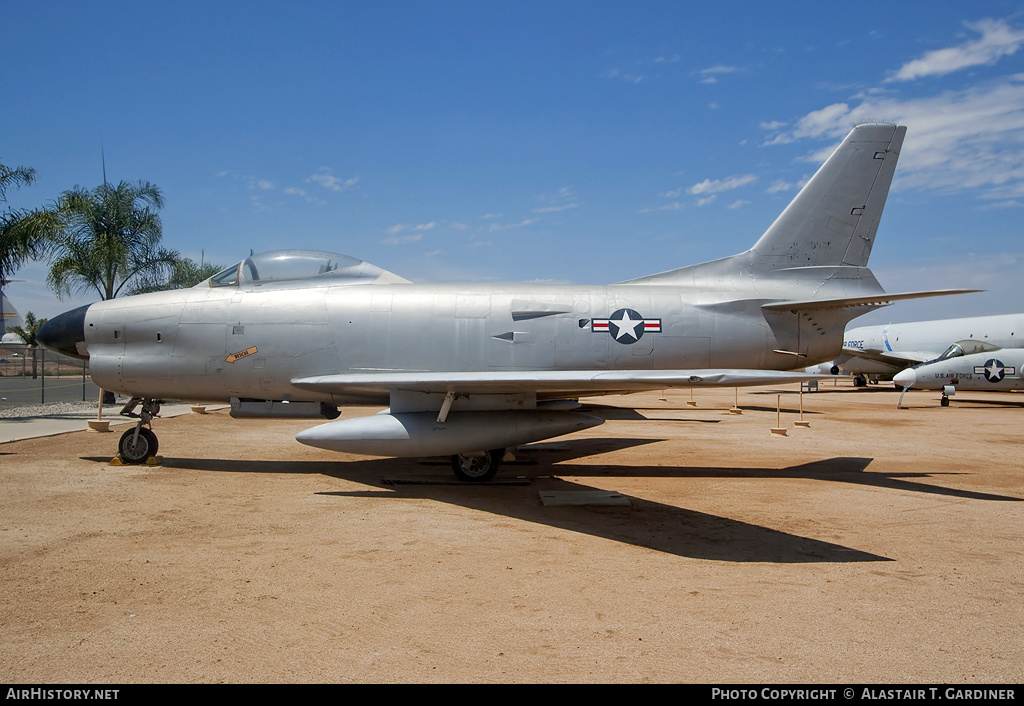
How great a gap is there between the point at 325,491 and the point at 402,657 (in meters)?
5.11

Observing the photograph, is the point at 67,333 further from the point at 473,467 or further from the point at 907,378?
the point at 907,378

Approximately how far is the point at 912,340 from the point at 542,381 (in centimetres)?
4245

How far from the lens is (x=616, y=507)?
305 inches

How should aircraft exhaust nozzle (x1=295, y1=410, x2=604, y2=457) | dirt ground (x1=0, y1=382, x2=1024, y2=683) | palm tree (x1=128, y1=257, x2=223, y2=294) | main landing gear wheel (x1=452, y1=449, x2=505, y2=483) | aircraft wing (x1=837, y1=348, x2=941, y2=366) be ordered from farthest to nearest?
aircraft wing (x1=837, y1=348, x2=941, y2=366) → palm tree (x1=128, y1=257, x2=223, y2=294) → main landing gear wheel (x1=452, y1=449, x2=505, y2=483) → aircraft exhaust nozzle (x1=295, y1=410, x2=604, y2=457) → dirt ground (x1=0, y1=382, x2=1024, y2=683)

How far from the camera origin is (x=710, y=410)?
930 inches

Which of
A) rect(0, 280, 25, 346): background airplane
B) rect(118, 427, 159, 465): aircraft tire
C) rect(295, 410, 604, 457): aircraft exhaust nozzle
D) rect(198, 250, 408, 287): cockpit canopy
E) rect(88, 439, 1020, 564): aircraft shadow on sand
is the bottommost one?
rect(88, 439, 1020, 564): aircraft shadow on sand

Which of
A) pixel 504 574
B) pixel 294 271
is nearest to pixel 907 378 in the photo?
pixel 294 271

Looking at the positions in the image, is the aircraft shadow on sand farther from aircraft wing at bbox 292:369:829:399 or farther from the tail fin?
the tail fin

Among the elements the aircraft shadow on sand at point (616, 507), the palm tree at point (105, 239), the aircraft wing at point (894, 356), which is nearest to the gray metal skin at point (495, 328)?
the aircraft shadow on sand at point (616, 507)

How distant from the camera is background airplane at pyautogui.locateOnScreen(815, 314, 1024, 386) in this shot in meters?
33.0

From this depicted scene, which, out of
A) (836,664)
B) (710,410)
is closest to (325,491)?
(836,664)

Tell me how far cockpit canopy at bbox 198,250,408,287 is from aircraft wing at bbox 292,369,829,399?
5.40ft

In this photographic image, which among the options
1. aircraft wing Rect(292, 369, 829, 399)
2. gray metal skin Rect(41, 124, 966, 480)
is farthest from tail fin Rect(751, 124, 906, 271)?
aircraft wing Rect(292, 369, 829, 399)

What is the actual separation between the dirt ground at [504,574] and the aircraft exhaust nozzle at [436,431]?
65cm
